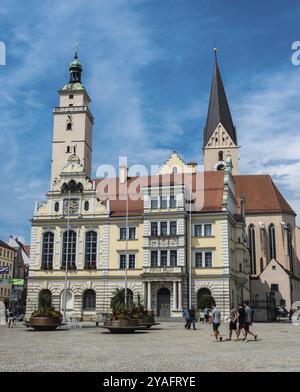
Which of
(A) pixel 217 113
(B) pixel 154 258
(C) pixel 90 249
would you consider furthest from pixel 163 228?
(A) pixel 217 113

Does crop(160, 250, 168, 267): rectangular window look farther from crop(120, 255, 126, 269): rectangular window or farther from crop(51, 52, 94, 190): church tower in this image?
crop(51, 52, 94, 190): church tower

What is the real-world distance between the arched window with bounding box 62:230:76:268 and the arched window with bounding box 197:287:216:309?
46.2 feet

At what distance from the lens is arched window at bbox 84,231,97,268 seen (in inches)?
2269

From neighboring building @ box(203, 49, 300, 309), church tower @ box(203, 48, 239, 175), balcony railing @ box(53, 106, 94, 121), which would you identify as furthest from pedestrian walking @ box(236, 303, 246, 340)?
church tower @ box(203, 48, 239, 175)

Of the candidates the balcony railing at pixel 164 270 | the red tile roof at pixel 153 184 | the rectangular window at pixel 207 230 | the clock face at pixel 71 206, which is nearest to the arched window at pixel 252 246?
the red tile roof at pixel 153 184

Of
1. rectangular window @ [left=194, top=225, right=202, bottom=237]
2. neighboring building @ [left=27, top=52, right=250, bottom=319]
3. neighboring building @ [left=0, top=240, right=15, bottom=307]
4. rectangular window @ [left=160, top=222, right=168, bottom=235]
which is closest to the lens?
neighboring building @ [left=27, top=52, right=250, bottom=319]

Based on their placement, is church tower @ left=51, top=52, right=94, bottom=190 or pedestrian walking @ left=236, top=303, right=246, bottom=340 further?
church tower @ left=51, top=52, right=94, bottom=190

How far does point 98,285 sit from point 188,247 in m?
10.7

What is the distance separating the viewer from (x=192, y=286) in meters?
54.0

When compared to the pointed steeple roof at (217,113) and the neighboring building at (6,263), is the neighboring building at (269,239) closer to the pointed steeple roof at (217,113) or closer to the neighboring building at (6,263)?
the pointed steeple roof at (217,113)
